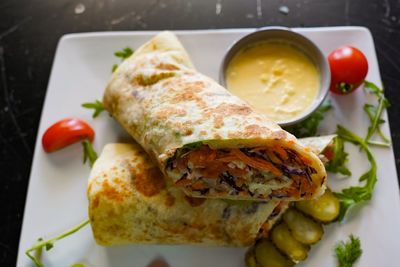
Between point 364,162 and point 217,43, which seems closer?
point 364,162

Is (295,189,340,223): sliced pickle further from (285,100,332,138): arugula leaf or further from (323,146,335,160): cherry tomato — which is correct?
(285,100,332,138): arugula leaf

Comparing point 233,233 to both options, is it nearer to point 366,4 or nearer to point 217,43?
point 217,43

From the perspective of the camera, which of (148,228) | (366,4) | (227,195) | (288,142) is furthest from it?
(366,4)

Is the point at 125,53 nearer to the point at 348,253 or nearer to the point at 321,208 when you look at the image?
the point at 321,208

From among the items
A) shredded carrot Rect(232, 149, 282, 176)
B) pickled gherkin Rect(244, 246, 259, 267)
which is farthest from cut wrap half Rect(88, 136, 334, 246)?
shredded carrot Rect(232, 149, 282, 176)

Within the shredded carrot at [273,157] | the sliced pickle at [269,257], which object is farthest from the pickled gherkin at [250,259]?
the shredded carrot at [273,157]

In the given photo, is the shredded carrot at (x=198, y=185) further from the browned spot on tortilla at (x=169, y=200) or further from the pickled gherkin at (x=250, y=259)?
the pickled gherkin at (x=250, y=259)

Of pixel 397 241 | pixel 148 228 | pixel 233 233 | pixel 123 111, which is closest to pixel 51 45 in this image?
pixel 123 111
